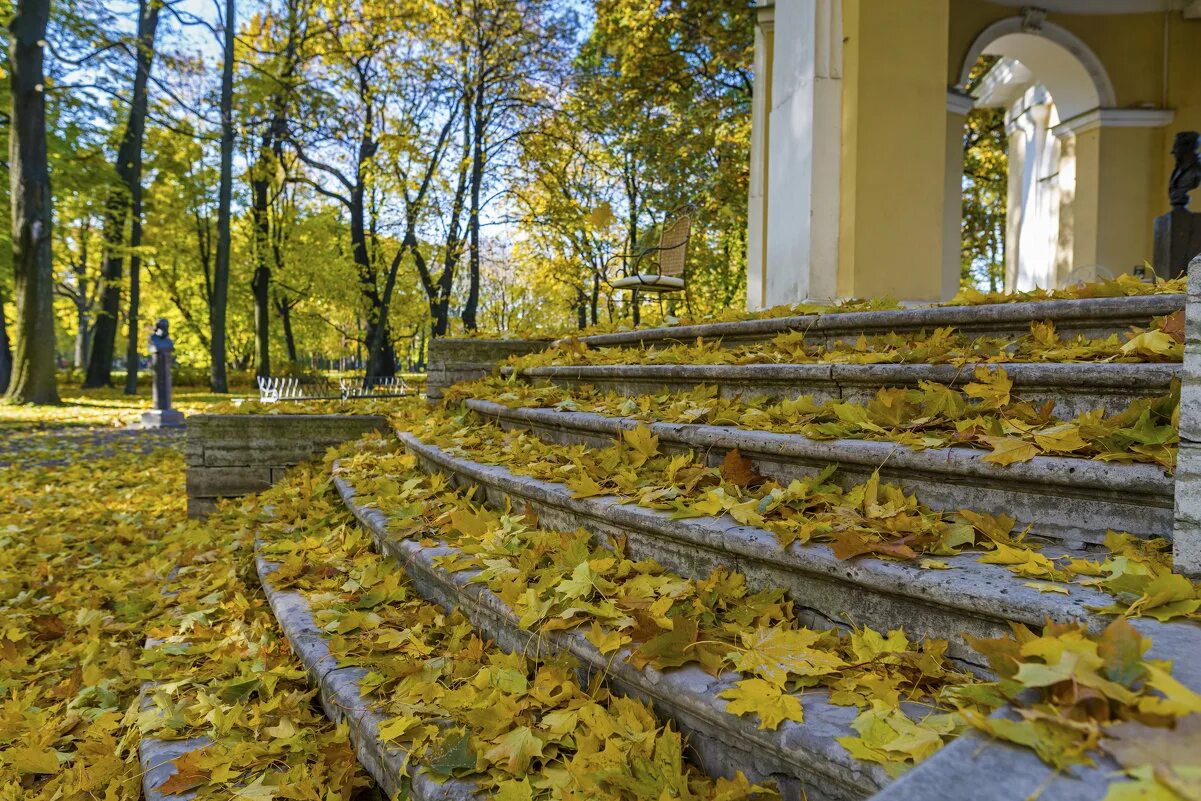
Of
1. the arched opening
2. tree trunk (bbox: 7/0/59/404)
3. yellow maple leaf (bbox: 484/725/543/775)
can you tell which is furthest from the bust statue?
the arched opening

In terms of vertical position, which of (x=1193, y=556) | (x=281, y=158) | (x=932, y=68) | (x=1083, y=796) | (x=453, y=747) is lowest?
(x=453, y=747)

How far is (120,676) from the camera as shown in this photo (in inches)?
89.6

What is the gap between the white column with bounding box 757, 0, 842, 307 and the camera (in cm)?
554

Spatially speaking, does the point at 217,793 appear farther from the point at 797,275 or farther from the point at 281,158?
the point at 281,158

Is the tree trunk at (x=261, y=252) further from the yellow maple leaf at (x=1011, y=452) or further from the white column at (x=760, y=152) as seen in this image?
the yellow maple leaf at (x=1011, y=452)

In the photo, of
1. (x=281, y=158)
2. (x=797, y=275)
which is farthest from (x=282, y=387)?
(x=797, y=275)

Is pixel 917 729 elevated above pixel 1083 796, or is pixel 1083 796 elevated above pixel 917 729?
pixel 1083 796

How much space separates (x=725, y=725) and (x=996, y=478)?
0.88 m

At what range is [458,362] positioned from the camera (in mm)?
4742

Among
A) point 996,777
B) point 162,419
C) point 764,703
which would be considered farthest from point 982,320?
point 162,419

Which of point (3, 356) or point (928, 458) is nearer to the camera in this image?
point (928, 458)

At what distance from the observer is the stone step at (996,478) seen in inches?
55.7

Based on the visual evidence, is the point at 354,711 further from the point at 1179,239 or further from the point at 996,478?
the point at 1179,239

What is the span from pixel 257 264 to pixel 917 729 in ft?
71.4
